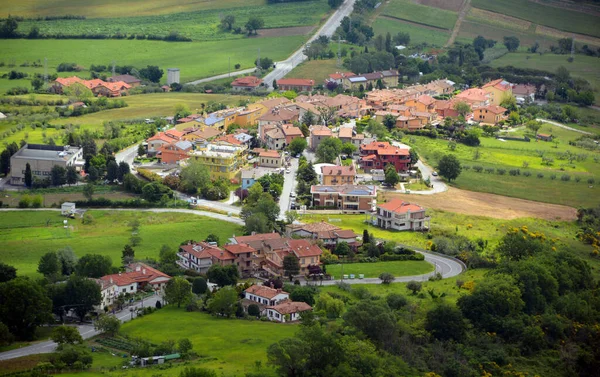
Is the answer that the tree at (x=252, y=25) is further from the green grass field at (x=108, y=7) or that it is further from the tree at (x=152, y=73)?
the tree at (x=152, y=73)

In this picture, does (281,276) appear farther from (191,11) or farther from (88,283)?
(191,11)

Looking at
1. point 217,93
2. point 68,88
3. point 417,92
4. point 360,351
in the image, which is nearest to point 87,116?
point 68,88

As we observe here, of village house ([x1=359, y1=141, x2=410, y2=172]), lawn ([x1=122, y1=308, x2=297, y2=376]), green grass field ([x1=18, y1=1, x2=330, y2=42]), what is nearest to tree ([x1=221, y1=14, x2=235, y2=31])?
green grass field ([x1=18, y1=1, x2=330, y2=42])

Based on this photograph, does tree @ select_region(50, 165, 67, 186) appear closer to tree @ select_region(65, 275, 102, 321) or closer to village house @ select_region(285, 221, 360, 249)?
village house @ select_region(285, 221, 360, 249)

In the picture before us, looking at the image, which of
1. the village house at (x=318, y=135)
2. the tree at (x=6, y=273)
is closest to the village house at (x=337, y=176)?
the village house at (x=318, y=135)

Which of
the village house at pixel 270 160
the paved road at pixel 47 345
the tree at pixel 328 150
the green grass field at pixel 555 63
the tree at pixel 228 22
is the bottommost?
the paved road at pixel 47 345
